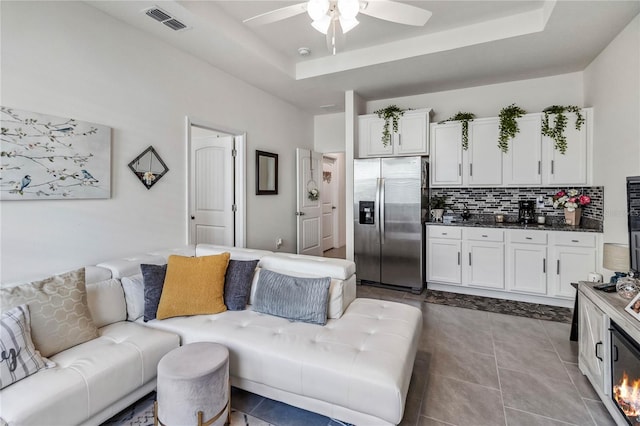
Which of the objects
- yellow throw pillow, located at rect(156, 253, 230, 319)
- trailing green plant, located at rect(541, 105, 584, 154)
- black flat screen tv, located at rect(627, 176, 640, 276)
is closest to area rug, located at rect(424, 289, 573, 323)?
black flat screen tv, located at rect(627, 176, 640, 276)

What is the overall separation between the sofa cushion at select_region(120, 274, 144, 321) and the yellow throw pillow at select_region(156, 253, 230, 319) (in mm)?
166

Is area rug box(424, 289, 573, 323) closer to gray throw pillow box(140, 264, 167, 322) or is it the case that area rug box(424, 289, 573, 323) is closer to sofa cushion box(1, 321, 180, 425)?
gray throw pillow box(140, 264, 167, 322)

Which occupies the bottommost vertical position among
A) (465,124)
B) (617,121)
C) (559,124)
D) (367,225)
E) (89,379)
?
(89,379)

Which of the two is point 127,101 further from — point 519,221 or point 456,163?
point 519,221

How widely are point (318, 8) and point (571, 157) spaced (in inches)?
141

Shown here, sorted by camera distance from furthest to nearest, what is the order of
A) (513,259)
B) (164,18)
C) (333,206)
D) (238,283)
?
1. (333,206)
2. (513,259)
3. (164,18)
4. (238,283)

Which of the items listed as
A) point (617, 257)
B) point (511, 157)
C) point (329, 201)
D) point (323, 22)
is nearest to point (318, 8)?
point (323, 22)

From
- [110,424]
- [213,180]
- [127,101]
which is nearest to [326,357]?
[110,424]

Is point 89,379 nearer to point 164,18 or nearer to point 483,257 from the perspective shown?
point 164,18

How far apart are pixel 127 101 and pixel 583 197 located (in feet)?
16.5

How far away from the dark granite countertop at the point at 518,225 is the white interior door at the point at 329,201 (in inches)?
120

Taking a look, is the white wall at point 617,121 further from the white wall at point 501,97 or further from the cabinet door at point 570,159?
the white wall at point 501,97

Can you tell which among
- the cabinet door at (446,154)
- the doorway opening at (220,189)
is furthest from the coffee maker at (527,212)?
the doorway opening at (220,189)

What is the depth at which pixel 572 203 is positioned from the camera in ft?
12.4
